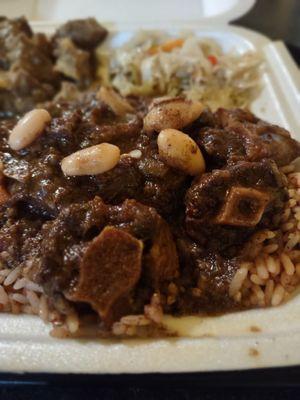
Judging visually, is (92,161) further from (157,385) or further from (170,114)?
(157,385)

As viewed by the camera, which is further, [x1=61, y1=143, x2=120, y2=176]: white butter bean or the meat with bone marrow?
[x1=61, y1=143, x2=120, y2=176]: white butter bean

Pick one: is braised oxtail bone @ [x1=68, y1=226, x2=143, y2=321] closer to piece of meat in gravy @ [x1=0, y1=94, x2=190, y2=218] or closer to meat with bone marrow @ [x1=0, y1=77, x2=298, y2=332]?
meat with bone marrow @ [x1=0, y1=77, x2=298, y2=332]

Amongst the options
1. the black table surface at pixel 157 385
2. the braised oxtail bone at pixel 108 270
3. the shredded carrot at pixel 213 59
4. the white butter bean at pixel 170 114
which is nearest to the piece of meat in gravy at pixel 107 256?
the braised oxtail bone at pixel 108 270

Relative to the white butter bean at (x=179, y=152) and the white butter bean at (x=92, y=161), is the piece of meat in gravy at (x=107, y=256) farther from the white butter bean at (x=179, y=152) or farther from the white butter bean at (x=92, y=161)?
the white butter bean at (x=179, y=152)

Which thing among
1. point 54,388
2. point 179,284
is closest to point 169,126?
point 179,284

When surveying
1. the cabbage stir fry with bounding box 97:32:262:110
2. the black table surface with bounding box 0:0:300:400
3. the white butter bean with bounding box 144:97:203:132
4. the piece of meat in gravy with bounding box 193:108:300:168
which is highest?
the white butter bean with bounding box 144:97:203:132

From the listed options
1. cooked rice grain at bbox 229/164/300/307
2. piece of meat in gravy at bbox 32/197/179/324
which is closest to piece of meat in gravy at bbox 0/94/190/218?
piece of meat in gravy at bbox 32/197/179/324
